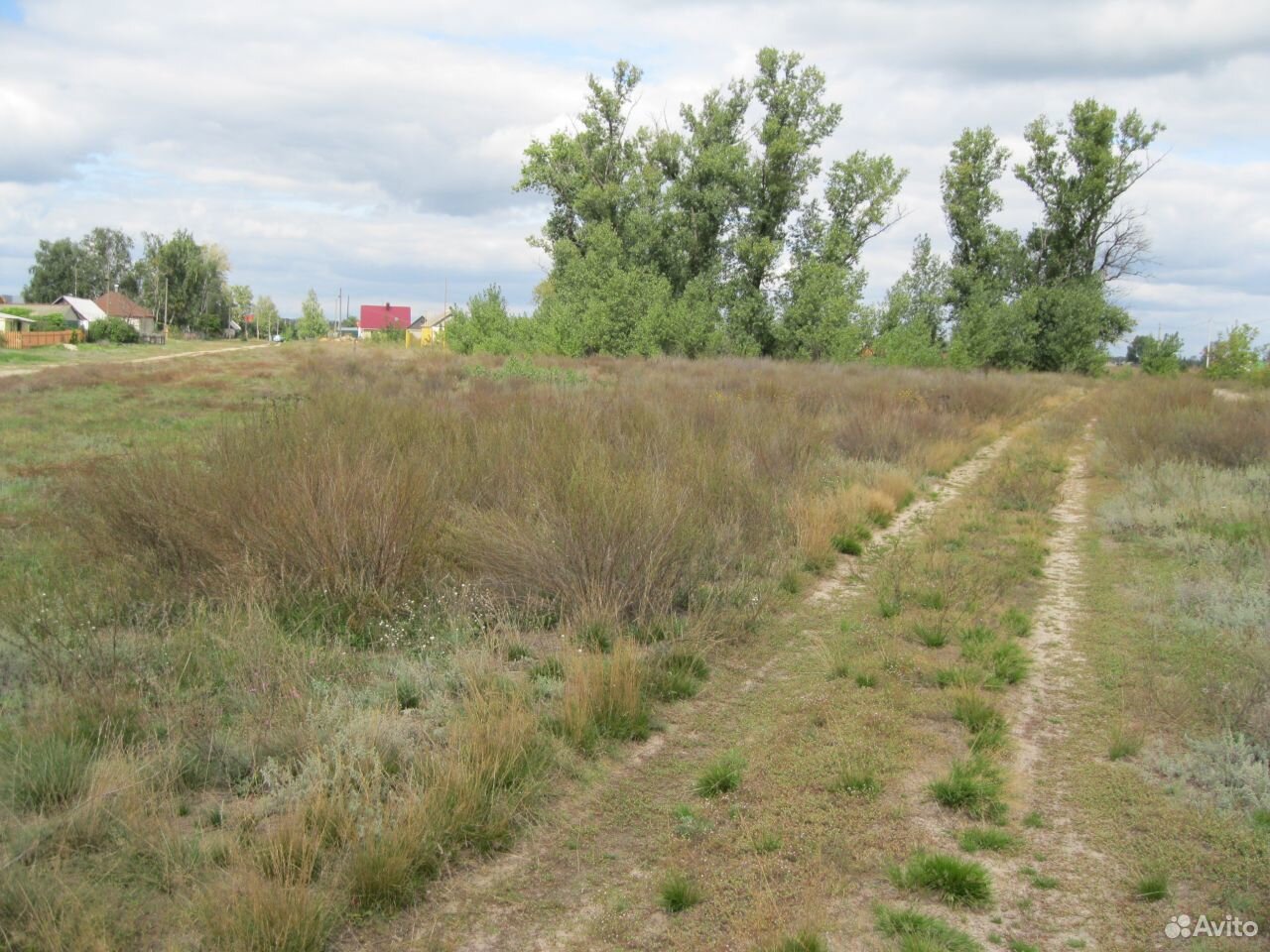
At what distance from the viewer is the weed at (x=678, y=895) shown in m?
3.25

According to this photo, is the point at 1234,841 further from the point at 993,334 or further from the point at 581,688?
the point at 993,334

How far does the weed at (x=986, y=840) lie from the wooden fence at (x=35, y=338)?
61800mm

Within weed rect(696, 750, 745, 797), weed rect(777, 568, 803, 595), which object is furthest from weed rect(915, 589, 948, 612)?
weed rect(696, 750, 745, 797)

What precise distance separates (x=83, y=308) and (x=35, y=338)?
37846 millimetres

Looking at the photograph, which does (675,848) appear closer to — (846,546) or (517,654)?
(517,654)

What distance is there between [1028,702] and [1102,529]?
5707mm

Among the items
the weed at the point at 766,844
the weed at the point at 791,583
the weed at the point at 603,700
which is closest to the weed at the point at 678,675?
the weed at the point at 603,700

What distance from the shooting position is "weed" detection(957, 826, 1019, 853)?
362 centimetres

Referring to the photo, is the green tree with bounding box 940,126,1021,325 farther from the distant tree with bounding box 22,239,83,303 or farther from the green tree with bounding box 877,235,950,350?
the distant tree with bounding box 22,239,83,303

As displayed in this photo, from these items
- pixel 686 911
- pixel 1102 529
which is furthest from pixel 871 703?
pixel 1102 529

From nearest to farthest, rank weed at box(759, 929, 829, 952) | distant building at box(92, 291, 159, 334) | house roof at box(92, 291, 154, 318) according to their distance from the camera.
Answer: weed at box(759, 929, 829, 952) < distant building at box(92, 291, 159, 334) < house roof at box(92, 291, 154, 318)

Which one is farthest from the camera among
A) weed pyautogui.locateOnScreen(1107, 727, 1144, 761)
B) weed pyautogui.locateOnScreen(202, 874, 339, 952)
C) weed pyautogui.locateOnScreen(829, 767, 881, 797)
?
Answer: weed pyautogui.locateOnScreen(1107, 727, 1144, 761)

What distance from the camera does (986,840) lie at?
3637 mm

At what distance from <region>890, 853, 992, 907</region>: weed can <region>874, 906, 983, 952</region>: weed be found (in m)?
0.16
